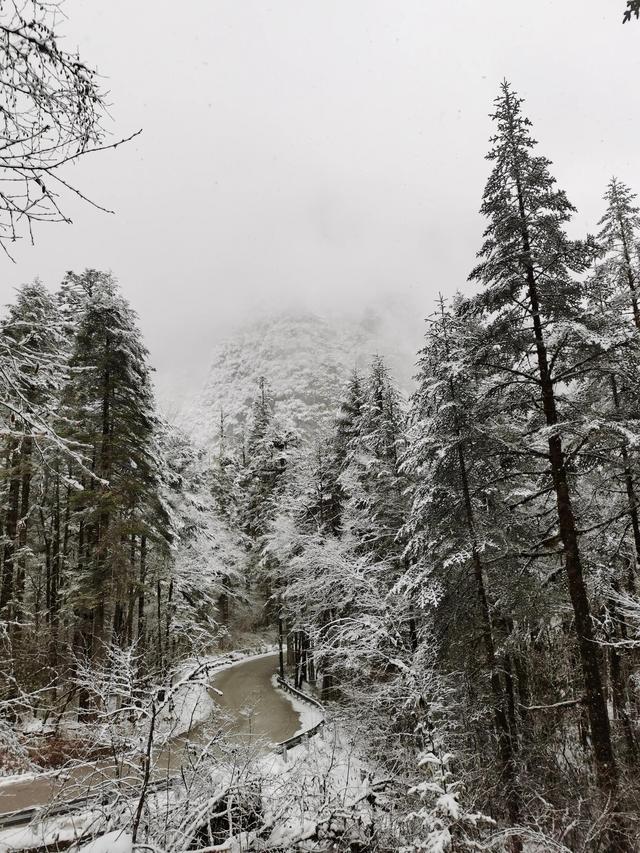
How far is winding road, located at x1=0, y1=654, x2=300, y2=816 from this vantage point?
10414 mm

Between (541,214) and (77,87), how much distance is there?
9.69m

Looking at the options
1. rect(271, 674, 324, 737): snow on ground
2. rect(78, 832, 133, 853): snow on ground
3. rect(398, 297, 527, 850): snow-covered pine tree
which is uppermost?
rect(398, 297, 527, 850): snow-covered pine tree

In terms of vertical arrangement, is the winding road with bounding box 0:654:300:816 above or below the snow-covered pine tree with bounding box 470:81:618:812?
below

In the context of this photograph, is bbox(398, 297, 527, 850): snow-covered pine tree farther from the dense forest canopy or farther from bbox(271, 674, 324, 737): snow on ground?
bbox(271, 674, 324, 737): snow on ground

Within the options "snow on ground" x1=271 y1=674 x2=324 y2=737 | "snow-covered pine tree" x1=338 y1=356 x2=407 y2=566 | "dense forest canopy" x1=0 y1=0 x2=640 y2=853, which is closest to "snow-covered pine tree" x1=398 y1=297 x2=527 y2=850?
"dense forest canopy" x1=0 y1=0 x2=640 y2=853

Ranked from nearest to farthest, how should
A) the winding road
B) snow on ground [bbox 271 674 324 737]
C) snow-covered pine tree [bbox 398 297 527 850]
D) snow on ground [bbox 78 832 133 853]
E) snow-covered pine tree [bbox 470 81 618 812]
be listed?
snow on ground [bbox 78 832 133 853]
snow-covered pine tree [bbox 470 81 618 812]
the winding road
snow-covered pine tree [bbox 398 297 527 850]
snow on ground [bbox 271 674 324 737]

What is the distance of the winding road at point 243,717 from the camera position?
10414 millimetres

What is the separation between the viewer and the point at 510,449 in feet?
34.3

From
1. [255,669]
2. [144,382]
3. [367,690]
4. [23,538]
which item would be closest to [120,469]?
[144,382]

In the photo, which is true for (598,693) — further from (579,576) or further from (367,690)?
(367,690)

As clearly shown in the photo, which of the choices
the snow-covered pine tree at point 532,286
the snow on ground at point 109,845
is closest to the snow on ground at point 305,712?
the snow-covered pine tree at point 532,286

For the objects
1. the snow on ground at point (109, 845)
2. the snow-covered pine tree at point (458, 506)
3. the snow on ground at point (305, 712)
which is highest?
the snow-covered pine tree at point (458, 506)

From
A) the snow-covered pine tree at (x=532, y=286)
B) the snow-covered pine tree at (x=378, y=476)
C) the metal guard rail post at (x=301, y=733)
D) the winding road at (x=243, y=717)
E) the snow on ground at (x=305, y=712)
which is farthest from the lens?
the snow on ground at (x=305, y=712)

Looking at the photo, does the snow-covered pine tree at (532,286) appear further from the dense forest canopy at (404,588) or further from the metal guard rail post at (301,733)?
the metal guard rail post at (301,733)
